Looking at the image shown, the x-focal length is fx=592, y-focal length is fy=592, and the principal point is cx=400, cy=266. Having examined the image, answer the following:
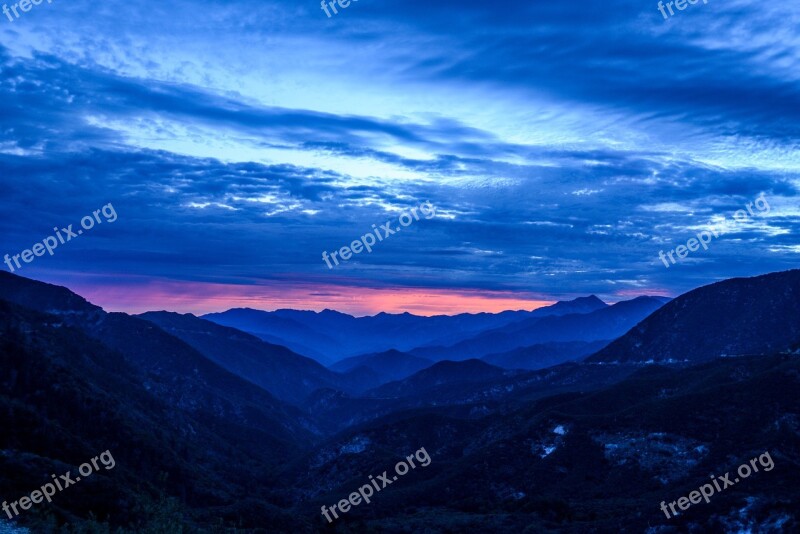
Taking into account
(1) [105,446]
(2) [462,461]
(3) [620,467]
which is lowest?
(3) [620,467]

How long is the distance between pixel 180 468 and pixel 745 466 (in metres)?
103

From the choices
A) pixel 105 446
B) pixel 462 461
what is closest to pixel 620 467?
pixel 462 461

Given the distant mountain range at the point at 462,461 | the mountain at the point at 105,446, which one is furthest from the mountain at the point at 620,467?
the mountain at the point at 105,446

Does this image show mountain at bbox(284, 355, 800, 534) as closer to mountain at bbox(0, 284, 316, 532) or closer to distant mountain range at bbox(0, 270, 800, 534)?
distant mountain range at bbox(0, 270, 800, 534)

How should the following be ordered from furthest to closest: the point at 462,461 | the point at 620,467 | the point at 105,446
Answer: the point at 462,461 < the point at 620,467 < the point at 105,446

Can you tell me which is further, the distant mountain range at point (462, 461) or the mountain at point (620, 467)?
the mountain at point (620, 467)

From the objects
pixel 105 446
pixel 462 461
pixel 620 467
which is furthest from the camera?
pixel 462 461

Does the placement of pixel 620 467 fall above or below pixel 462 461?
below

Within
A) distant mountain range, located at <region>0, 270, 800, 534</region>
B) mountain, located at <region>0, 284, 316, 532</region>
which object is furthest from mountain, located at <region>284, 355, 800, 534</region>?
mountain, located at <region>0, 284, 316, 532</region>


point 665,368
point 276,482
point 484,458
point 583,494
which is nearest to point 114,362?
point 276,482

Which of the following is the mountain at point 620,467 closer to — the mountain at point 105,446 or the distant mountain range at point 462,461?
the distant mountain range at point 462,461

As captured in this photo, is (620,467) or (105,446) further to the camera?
(620,467)

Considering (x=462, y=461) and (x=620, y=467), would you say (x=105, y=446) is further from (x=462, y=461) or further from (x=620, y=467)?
(x=620, y=467)

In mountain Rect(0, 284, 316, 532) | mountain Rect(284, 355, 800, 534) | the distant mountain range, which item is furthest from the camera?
mountain Rect(284, 355, 800, 534)
